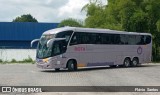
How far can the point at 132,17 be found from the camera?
166ft

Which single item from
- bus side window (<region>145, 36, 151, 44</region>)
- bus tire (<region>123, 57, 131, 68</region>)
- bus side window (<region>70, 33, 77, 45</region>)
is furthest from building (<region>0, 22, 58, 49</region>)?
bus side window (<region>70, 33, 77, 45</region>)

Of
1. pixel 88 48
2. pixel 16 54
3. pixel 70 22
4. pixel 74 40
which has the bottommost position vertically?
pixel 16 54

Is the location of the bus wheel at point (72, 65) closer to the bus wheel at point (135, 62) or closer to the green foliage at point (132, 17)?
the bus wheel at point (135, 62)

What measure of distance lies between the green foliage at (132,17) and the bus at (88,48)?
11410 millimetres

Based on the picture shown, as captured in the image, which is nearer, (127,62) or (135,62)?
(127,62)

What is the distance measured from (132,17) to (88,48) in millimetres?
19026

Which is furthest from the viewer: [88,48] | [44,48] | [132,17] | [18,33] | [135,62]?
[18,33]

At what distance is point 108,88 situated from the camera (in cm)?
1806

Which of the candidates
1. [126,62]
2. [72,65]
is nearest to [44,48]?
[72,65]

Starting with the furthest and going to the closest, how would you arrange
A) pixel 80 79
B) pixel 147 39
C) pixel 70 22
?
pixel 70 22 → pixel 147 39 → pixel 80 79

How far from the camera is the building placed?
3319 inches

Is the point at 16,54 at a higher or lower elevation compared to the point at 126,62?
higher

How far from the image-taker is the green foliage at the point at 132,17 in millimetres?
50625

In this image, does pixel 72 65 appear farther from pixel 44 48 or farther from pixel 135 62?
pixel 135 62
